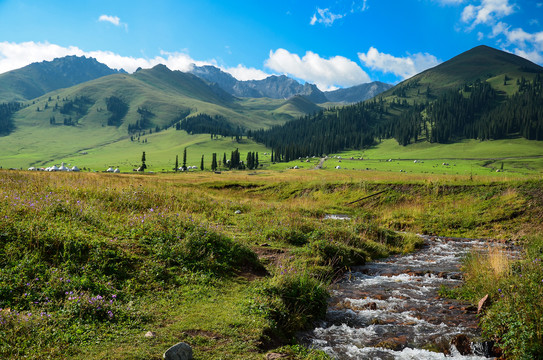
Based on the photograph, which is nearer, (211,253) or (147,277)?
(147,277)

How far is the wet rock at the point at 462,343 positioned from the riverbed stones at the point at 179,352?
258 inches

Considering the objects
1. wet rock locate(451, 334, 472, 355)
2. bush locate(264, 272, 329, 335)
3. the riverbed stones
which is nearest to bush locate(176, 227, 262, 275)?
bush locate(264, 272, 329, 335)

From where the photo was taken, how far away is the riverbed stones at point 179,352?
221 inches

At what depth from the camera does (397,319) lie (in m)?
9.33

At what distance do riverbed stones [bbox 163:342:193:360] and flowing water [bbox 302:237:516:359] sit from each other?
10.6ft

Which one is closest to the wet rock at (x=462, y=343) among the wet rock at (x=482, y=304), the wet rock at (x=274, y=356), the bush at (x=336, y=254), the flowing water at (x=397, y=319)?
the flowing water at (x=397, y=319)

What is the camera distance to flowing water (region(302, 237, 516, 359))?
7.64m

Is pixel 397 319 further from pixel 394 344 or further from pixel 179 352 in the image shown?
pixel 179 352

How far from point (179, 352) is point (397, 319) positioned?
6.68 metres

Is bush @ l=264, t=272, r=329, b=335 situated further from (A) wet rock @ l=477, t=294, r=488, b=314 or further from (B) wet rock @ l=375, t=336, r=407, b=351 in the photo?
(A) wet rock @ l=477, t=294, r=488, b=314

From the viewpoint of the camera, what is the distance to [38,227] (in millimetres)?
9305

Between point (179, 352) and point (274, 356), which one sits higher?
point (179, 352)

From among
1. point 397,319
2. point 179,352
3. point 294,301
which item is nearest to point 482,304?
point 397,319

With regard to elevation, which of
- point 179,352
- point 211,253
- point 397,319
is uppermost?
point 211,253
